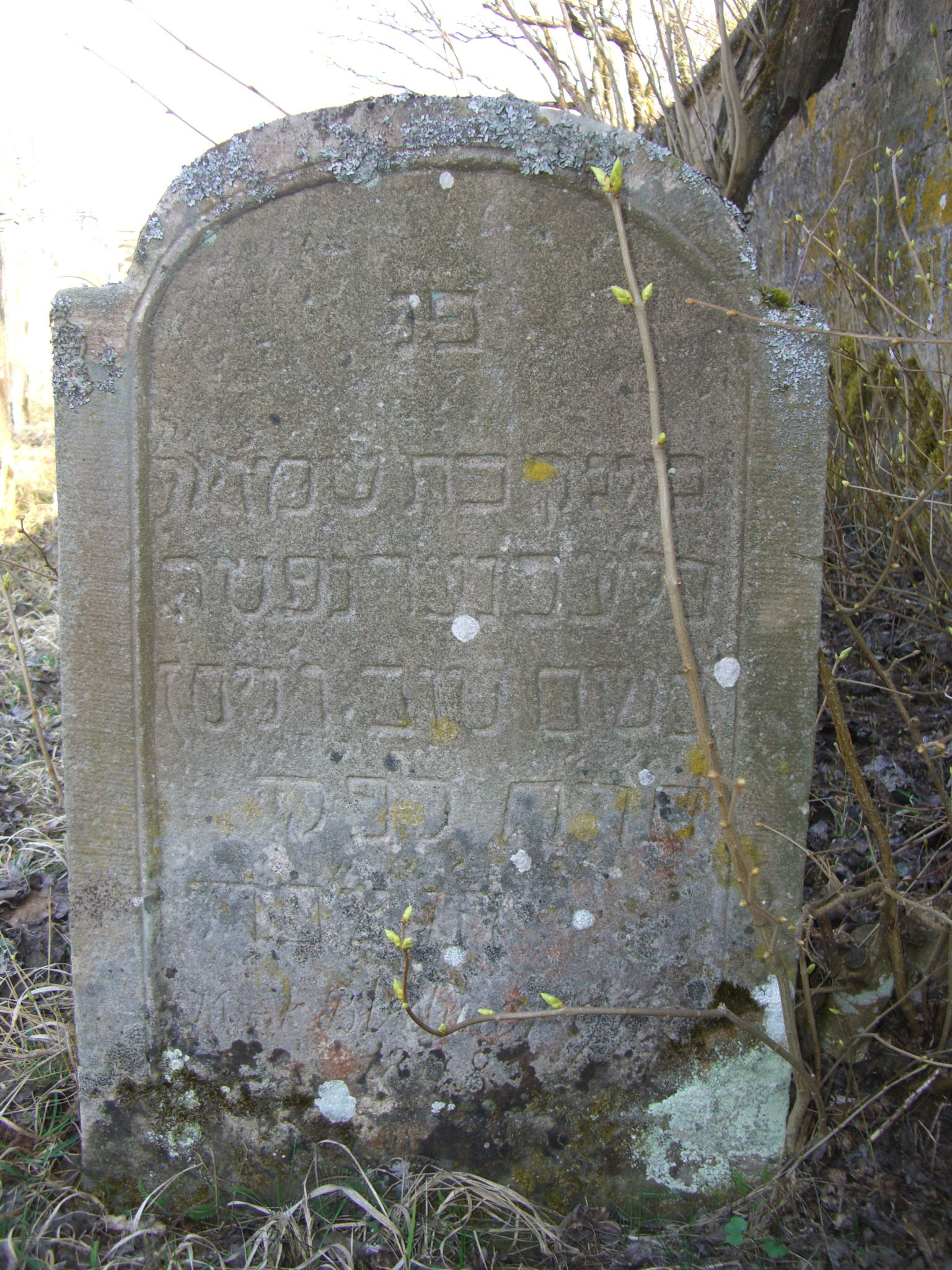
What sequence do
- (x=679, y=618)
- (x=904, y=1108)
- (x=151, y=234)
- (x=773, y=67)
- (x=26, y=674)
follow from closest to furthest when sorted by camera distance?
(x=679, y=618), (x=151, y=234), (x=904, y=1108), (x=26, y=674), (x=773, y=67)

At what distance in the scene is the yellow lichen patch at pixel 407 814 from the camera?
5.74 ft

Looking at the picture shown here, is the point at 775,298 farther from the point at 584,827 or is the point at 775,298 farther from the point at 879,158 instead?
the point at 879,158

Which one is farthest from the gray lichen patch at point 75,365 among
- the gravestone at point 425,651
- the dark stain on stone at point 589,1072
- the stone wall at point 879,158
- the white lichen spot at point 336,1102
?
the stone wall at point 879,158

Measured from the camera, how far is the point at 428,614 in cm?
169

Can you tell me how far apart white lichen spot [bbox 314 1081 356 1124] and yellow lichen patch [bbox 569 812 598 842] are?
2.50ft

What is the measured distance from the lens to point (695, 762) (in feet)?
5.58

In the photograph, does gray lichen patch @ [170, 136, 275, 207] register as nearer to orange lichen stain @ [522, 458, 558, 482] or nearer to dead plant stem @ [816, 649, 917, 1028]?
orange lichen stain @ [522, 458, 558, 482]

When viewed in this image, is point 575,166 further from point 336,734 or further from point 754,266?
point 336,734

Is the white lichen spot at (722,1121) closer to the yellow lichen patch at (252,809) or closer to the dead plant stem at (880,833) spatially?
the dead plant stem at (880,833)

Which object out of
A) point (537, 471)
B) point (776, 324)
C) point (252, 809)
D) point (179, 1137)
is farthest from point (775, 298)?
point (179, 1137)

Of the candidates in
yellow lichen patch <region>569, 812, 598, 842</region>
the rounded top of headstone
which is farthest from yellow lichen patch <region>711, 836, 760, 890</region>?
the rounded top of headstone

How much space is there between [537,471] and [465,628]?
352 millimetres

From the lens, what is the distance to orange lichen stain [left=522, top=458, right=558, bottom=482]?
5.38ft

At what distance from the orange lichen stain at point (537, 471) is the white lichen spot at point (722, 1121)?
1.18 metres
